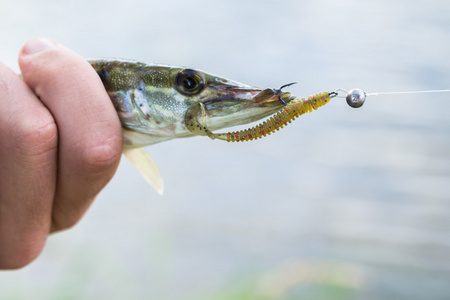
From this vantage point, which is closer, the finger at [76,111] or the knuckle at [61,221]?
the finger at [76,111]

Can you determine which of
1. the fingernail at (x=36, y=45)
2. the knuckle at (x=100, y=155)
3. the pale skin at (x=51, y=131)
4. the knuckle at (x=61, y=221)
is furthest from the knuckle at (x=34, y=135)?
the knuckle at (x=61, y=221)

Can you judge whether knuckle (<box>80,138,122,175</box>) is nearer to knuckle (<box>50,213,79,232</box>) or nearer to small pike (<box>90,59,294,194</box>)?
small pike (<box>90,59,294,194</box>)

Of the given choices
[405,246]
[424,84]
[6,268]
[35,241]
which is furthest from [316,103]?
[405,246]

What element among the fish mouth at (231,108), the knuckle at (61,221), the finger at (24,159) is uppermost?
the fish mouth at (231,108)

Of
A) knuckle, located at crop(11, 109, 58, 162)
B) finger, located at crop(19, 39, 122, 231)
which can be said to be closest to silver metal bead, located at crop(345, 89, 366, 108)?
finger, located at crop(19, 39, 122, 231)

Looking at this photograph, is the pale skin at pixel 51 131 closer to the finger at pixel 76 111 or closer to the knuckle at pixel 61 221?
the finger at pixel 76 111

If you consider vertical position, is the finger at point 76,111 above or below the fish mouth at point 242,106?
below

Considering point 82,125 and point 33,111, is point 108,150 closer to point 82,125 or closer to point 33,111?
point 82,125
